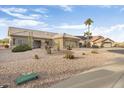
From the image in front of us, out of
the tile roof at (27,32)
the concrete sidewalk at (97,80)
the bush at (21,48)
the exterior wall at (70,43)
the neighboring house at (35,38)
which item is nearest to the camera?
the concrete sidewalk at (97,80)

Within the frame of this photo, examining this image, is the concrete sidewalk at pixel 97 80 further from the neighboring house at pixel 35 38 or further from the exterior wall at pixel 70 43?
the exterior wall at pixel 70 43

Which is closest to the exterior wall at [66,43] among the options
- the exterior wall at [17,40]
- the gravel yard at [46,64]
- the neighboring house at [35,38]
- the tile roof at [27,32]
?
the neighboring house at [35,38]

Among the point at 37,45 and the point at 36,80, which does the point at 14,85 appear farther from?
the point at 37,45

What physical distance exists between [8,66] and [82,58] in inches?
180

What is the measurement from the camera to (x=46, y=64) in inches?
438

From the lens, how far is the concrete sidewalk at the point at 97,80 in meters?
7.28

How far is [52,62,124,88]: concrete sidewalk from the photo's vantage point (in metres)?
7.28

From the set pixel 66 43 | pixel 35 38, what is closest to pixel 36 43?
pixel 35 38

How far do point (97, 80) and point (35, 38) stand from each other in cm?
613

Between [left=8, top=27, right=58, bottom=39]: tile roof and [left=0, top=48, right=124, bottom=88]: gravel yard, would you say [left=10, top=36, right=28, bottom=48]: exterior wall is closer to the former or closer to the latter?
[left=8, top=27, right=58, bottom=39]: tile roof

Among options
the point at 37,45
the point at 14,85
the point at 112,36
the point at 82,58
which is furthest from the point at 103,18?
the point at 14,85

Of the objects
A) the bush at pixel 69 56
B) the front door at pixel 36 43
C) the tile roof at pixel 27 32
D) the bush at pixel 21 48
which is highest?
the tile roof at pixel 27 32

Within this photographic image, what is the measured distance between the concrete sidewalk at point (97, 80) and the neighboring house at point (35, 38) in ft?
12.6

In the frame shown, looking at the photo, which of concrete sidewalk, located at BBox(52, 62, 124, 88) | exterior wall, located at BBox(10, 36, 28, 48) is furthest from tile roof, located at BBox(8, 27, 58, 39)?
concrete sidewalk, located at BBox(52, 62, 124, 88)
